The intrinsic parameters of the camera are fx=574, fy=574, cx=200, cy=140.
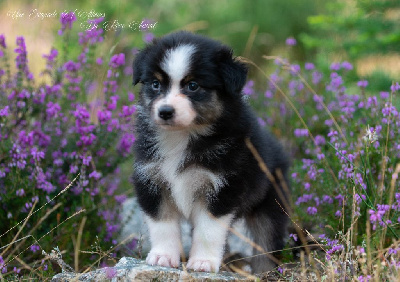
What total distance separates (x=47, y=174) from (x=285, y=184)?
5.81ft

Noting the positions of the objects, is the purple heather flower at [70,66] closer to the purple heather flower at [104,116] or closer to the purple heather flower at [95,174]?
the purple heather flower at [104,116]

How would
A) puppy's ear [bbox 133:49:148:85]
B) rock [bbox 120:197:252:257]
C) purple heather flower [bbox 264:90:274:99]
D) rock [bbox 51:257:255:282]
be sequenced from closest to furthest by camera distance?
rock [bbox 51:257:255:282]
puppy's ear [bbox 133:49:148:85]
rock [bbox 120:197:252:257]
purple heather flower [bbox 264:90:274:99]

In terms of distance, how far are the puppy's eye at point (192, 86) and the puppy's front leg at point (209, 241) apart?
75 centimetres

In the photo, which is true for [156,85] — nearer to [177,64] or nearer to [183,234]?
[177,64]

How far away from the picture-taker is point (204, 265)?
11.4ft

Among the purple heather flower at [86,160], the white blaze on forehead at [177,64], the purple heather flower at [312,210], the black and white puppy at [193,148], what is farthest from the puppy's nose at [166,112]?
the purple heather flower at [312,210]

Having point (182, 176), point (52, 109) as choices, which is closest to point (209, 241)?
point (182, 176)

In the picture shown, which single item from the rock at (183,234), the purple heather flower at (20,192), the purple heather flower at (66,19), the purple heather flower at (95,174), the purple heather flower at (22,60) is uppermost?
the purple heather flower at (66,19)

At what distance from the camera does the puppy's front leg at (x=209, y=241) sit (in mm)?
3480

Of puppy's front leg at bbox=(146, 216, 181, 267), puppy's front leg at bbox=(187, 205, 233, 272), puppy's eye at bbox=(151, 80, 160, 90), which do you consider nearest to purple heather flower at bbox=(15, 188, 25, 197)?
puppy's front leg at bbox=(146, 216, 181, 267)

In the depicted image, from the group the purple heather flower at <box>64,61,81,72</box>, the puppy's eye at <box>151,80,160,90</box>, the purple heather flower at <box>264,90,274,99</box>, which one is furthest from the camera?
the purple heather flower at <box>264,90,274,99</box>

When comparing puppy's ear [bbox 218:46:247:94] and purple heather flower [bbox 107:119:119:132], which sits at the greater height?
puppy's ear [bbox 218:46:247:94]

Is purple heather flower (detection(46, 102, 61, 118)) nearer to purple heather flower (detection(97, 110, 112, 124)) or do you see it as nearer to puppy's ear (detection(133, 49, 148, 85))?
purple heather flower (detection(97, 110, 112, 124))

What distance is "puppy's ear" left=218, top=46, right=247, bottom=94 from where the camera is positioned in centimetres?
360
